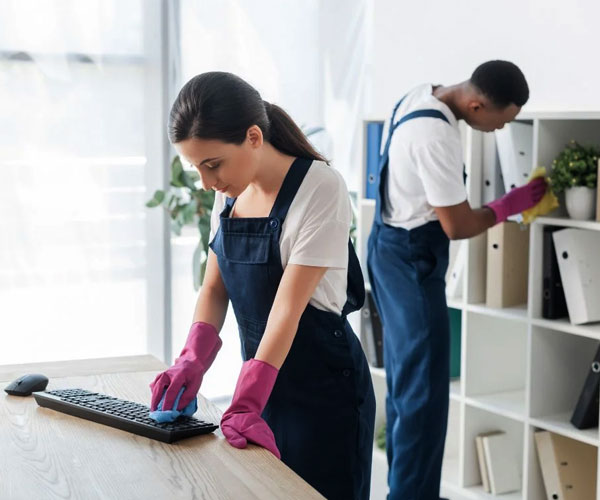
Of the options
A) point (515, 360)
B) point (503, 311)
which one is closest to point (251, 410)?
point (503, 311)

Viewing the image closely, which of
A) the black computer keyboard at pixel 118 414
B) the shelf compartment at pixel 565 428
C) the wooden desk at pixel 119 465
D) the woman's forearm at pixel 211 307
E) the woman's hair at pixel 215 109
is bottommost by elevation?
the shelf compartment at pixel 565 428

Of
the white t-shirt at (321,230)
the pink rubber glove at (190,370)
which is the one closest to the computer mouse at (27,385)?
the pink rubber glove at (190,370)

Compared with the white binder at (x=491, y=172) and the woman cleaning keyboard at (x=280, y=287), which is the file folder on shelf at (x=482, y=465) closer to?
the white binder at (x=491, y=172)

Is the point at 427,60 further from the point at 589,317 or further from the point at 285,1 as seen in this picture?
the point at 589,317

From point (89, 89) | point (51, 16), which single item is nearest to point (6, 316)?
point (89, 89)

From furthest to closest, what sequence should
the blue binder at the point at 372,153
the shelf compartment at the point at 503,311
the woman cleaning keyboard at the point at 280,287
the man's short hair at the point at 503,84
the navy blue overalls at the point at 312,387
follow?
1. the blue binder at the point at 372,153
2. the shelf compartment at the point at 503,311
3. the man's short hair at the point at 503,84
4. the navy blue overalls at the point at 312,387
5. the woman cleaning keyboard at the point at 280,287

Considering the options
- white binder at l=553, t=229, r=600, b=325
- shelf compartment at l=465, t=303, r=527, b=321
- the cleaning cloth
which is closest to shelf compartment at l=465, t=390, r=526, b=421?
shelf compartment at l=465, t=303, r=527, b=321

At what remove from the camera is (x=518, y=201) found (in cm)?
269

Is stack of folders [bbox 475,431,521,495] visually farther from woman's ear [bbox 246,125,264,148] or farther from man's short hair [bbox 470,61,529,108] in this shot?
woman's ear [bbox 246,125,264,148]

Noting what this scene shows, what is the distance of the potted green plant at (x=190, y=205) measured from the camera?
367 centimetres

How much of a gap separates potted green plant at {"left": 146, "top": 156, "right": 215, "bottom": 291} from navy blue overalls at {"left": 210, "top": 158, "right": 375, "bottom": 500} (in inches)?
74.5

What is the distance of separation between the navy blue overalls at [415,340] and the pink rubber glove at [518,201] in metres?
0.18

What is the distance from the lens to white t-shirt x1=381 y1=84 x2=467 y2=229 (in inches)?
102

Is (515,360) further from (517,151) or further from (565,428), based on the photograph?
(517,151)
